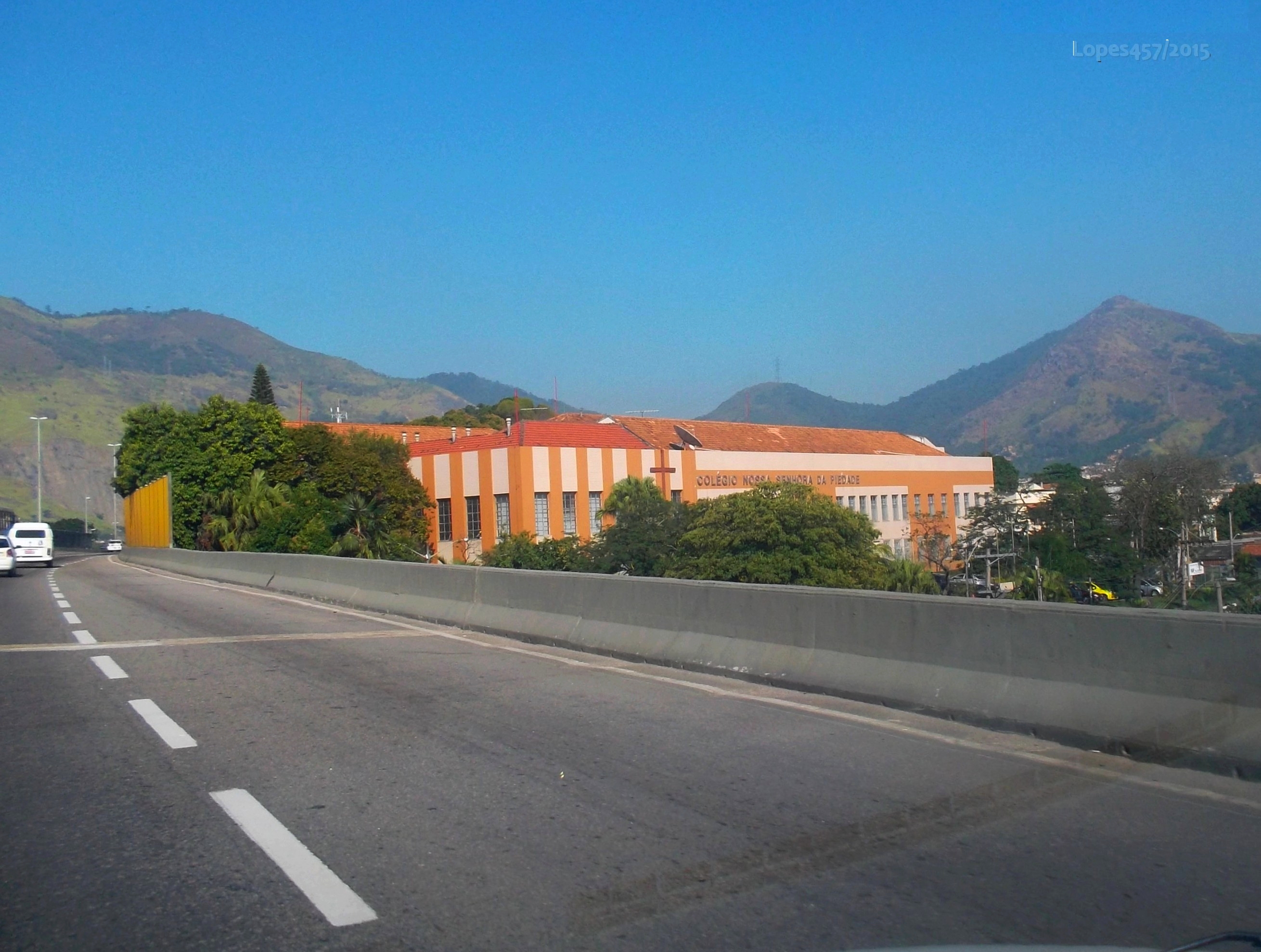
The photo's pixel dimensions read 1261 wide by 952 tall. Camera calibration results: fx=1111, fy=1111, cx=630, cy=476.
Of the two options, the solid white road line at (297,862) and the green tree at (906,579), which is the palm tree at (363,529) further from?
the solid white road line at (297,862)

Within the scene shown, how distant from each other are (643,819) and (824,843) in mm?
1014

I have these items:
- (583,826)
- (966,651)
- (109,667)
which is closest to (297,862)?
(583,826)

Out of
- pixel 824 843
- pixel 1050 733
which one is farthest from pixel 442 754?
pixel 1050 733

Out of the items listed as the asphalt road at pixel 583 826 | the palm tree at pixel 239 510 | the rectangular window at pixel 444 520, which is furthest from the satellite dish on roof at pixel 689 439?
the asphalt road at pixel 583 826

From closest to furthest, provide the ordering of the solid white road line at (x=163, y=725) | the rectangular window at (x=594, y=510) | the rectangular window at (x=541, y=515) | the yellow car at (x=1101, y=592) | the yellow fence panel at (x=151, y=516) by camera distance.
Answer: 1. the solid white road line at (x=163, y=725)
2. the yellow car at (x=1101, y=592)
3. the yellow fence panel at (x=151, y=516)
4. the rectangular window at (x=541, y=515)
5. the rectangular window at (x=594, y=510)

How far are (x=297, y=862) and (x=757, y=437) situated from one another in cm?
8147

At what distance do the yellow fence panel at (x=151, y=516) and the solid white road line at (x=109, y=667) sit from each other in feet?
124

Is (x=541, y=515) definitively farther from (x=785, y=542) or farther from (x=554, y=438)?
(x=785, y=542)

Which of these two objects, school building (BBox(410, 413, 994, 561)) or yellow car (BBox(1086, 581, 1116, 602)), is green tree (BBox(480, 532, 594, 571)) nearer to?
school building (BBox(410, 413, 994, 561))

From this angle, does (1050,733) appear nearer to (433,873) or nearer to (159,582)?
(433,873)

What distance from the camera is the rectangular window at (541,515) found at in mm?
65375

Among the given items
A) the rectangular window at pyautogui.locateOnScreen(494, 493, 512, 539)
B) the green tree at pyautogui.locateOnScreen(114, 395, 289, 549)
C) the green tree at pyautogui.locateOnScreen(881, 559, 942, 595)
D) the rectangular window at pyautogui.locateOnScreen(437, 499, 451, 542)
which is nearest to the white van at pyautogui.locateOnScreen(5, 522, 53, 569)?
the green tree at pyautogui.locateOnScreen(114, 395, 289, 549)

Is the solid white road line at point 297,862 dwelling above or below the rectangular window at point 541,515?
below

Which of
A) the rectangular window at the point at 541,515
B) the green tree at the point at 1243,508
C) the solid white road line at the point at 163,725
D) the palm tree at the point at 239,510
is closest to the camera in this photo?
the solid white road line at the point at 163,725
